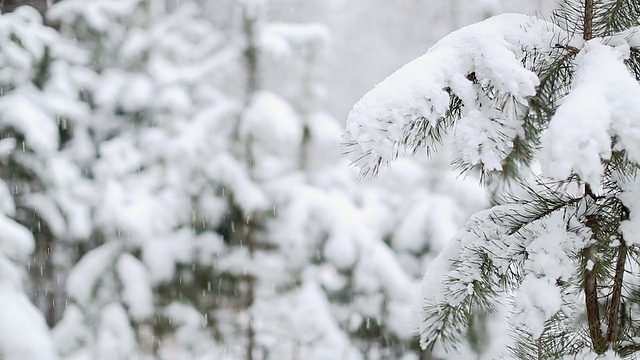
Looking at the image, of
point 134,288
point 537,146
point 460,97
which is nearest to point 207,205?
point 134,288

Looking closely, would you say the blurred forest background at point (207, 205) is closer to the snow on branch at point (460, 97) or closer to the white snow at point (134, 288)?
Answer: the white snow at point (134, 288)

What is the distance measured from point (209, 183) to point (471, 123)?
373 centimetres

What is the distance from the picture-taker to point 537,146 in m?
1.36

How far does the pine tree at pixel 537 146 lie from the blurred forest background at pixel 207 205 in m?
2.98

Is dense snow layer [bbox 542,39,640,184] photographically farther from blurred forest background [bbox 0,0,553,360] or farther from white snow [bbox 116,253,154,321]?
white snow [bbox 116,253,154,321]

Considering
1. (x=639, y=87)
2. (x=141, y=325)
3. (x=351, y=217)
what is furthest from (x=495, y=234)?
(x=141, y=325)

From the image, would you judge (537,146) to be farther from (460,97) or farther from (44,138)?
(44,138)

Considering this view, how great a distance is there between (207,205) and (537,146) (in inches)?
139

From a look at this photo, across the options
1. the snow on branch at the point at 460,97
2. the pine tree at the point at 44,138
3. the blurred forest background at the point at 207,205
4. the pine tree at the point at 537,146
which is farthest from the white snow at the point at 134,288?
the snow on branch at the point at 460,97

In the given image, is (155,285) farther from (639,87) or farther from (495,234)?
(639,87)

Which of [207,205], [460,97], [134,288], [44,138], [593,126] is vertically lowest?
[134,288]

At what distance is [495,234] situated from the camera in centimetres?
129

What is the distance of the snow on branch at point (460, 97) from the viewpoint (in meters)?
1.03

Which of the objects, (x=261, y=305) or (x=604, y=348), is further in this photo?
(x=261, y=305)
